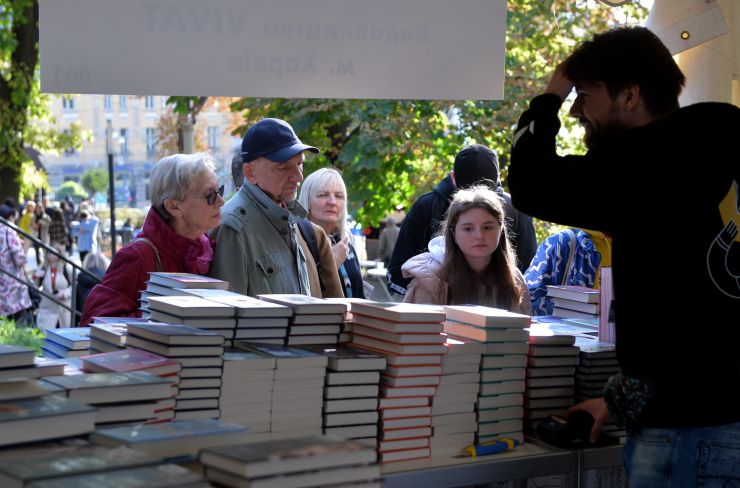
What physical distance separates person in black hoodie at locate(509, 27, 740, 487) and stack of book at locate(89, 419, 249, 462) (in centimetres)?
91

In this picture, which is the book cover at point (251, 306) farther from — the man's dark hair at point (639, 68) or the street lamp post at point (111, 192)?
the street lamp post at point (111, 192)

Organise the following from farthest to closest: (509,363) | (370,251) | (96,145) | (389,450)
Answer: (96,145) < (370,251) < (509,363) < (389,450)

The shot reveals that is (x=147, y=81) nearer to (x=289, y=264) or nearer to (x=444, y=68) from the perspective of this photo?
(x=289, y=264)

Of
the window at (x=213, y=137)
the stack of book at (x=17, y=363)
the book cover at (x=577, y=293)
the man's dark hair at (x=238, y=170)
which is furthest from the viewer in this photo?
the window at (x=213, y=137)

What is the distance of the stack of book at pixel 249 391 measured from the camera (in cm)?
230

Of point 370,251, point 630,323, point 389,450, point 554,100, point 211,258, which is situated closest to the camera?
point 630,323

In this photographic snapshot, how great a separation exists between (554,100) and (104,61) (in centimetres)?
163

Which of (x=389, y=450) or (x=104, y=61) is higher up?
(x=104, y=61)

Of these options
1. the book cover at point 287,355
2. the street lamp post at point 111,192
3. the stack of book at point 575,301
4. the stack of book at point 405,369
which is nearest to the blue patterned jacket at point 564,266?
the stack of book at point 575,301

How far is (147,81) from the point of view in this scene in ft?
10.6

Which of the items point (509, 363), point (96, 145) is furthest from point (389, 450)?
point (96, 145)

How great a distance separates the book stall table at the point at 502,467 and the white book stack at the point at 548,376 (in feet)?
0.38

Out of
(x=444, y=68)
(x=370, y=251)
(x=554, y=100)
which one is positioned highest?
(x=444, y=68)

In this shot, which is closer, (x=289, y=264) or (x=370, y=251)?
(x=289, y=264)
